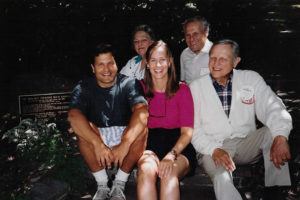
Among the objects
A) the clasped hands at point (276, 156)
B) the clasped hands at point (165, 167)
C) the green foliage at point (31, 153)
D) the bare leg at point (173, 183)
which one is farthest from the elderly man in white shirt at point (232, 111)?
the green foliage at point (31, 153)

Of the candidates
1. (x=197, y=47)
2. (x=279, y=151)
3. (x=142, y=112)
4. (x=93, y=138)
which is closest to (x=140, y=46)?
(x=197, y=47)

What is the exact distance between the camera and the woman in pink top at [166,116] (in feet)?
11.7

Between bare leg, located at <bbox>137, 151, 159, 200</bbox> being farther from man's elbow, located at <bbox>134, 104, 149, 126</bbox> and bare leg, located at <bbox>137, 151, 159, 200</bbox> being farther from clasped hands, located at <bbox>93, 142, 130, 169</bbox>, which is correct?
man's elbow, located at <bbox>134, 104, 149, 126</bbox>

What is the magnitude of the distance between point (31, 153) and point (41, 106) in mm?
1211

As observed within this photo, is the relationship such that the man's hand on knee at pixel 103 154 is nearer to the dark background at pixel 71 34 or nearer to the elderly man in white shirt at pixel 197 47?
the elderly man in white shirt at pixel 197 47

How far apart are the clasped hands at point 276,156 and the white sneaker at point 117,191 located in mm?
863

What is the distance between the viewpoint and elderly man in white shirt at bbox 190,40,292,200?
371 centimetres

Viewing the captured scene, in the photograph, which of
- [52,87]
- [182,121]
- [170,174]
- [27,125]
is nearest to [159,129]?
[182,121]

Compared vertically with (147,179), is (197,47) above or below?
above

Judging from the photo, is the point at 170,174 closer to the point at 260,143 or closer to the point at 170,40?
the point at 260,143

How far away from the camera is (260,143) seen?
3.78 metres

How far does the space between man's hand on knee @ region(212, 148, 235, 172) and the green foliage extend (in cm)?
161

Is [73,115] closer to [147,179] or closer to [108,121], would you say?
[108,121]

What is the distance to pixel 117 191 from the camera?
11.6 feet
